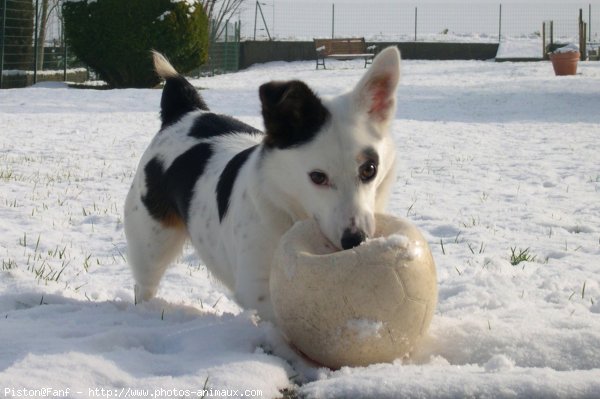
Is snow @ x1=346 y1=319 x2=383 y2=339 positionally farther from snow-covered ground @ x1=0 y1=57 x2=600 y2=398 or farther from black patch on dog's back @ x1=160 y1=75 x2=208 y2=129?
black patch on dog's back @ x1=160 y1=75 x2=208 y2=129

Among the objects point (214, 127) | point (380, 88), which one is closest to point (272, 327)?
point (380, 88)

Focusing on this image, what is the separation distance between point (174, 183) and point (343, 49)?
109 feet

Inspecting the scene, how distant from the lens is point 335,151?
366cm

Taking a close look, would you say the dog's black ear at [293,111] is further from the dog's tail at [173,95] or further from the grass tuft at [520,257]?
the grass tuft at [520,257]

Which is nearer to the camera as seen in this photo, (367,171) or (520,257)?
(367,171)

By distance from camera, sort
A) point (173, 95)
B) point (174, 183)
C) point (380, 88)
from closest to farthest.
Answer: point (380, 88) → point (174, 183) → point (173, 95)

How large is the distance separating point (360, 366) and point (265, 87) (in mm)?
1283

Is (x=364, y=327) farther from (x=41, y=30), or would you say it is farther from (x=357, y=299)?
(x=41, y=30)

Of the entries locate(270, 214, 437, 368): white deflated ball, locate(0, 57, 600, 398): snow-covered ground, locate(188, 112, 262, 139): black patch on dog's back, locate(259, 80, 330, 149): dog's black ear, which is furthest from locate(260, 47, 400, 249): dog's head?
locate(188, 112, 262, 139): black patch on dog's back

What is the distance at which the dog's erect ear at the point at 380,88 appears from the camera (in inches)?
159

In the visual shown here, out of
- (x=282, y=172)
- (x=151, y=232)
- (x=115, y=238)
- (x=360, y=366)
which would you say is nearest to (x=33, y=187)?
(x=115, y=238)

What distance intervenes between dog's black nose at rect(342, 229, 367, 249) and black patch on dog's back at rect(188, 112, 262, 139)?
1.98 meters

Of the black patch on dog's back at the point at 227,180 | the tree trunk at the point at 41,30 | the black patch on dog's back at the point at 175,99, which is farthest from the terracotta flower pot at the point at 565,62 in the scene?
the black patch on dog's back at the point at 227,180

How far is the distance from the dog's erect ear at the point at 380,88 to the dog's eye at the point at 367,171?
0.39 m
